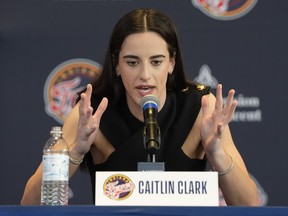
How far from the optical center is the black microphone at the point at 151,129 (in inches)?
53.7

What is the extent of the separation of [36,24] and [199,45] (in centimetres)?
70

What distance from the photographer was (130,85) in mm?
1869

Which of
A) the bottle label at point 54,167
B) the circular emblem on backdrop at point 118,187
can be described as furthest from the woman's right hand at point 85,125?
the circular emblem on backdrop at point 118,187

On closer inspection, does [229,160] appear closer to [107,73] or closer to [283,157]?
[107,73]

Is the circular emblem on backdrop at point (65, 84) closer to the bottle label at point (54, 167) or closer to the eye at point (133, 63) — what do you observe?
the eye at point (133, 63)

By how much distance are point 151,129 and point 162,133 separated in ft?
1.96

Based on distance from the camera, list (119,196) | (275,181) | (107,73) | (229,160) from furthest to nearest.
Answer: (275,181) < (107,73) < (229,160) < (119,196)

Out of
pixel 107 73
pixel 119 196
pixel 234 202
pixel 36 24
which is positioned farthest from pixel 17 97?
pixel 119 196

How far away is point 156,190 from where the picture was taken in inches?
49.1

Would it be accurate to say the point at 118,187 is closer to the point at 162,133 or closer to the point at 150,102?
the point at 150,102

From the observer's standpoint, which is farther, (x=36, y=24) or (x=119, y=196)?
(x=36, y=24)

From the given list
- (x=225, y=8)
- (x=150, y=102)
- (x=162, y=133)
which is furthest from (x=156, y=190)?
(x=225, y=8)

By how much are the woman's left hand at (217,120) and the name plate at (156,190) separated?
0.35m

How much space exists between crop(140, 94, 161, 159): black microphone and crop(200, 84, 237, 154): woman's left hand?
0.65ft
